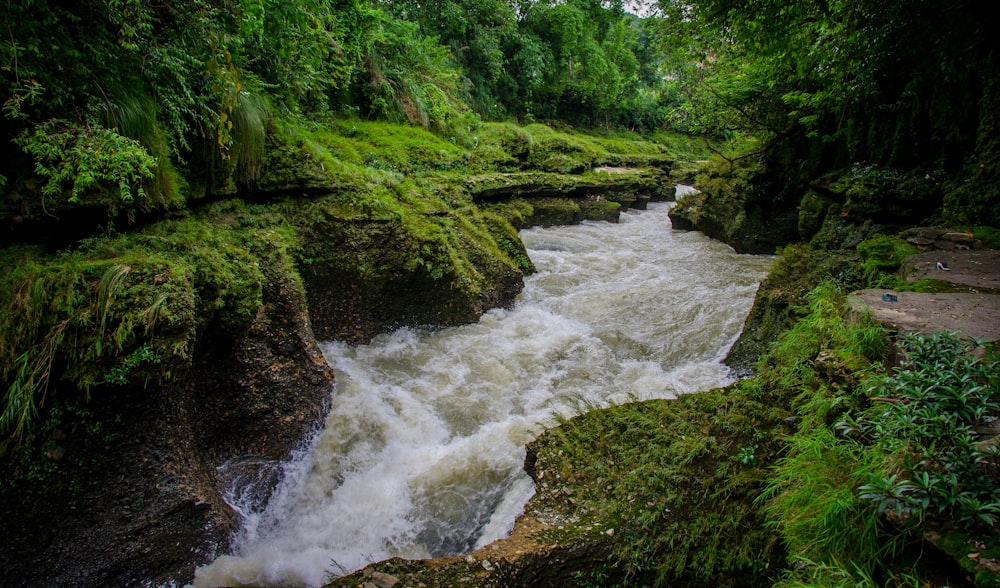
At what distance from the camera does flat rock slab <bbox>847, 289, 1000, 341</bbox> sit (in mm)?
3098

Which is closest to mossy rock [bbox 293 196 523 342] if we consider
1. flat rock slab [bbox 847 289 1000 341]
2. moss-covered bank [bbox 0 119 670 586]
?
moss-covered bank [bbox 0 119 670 586]

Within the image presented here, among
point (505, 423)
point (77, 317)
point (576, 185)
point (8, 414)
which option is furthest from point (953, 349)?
point (576, 185)

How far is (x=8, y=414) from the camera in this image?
2.87 m

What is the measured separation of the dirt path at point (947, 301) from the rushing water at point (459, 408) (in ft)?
6.39

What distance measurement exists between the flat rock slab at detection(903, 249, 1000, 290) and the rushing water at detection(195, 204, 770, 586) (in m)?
2.08

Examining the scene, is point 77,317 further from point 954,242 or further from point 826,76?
point 826,76

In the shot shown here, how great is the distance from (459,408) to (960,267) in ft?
17.0

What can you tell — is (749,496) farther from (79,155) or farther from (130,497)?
(79,155)

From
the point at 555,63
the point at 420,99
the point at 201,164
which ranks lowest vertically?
the point at 201,164

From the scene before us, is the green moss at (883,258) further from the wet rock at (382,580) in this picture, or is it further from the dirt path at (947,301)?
the wet rock at (382,580)

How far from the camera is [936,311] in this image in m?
3.38

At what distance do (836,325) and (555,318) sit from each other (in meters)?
4.25

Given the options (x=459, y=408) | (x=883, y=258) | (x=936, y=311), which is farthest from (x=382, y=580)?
(x=883, y=258)

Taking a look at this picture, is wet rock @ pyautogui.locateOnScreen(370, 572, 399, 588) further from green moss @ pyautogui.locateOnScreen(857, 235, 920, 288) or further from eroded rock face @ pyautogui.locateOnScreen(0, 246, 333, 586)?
green moss @ pyautogui.locateOnScreen(857, 235, 920, 288)
